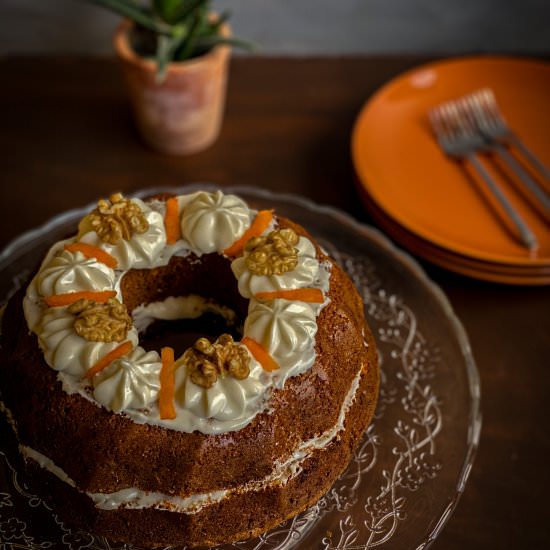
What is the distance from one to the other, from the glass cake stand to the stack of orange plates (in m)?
0.15

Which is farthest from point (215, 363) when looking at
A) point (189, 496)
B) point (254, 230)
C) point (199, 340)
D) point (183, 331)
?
point (183, 331)

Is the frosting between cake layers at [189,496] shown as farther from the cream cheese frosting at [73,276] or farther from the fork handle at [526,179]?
the fork handle at [526,179]

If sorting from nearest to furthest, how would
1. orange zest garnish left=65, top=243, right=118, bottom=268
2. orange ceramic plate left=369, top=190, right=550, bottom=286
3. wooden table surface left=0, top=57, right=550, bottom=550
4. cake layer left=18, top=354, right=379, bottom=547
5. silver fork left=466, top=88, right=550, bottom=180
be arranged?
1. cake layer left=18, top=354, right=379, bottom=547
2. orange zest garnish left=65, top=243, right=118, bottom=268
3. wooden table surface left=0, top=57, right=550, bottom=550
4. orange ceramic plate left=369, top=190, right=550, bottom=286
5. silver fork left=466, top=88, right=550, bottom=180

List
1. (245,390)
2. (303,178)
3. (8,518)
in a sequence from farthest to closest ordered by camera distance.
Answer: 1. (303,178)
2. (8,518)
3. (245,390)

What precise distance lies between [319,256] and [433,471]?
60 cm

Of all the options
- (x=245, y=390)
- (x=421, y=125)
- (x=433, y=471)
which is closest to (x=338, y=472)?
(x=433, y=471)

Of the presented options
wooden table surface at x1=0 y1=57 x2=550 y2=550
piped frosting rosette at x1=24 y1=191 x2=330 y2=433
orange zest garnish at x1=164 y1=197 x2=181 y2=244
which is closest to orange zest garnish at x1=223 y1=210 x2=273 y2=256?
piped frosting rosette at x1=24 y1=191 x2=330 y2=433

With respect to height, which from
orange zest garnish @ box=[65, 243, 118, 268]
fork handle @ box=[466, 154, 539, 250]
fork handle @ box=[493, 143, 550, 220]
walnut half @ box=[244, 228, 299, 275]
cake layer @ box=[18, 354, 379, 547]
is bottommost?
cake layer @ box=[18, 354, 379, 547]

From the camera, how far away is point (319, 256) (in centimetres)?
199

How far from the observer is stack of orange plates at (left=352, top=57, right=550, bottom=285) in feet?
7.78

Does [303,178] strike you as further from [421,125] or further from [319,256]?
[319,256]

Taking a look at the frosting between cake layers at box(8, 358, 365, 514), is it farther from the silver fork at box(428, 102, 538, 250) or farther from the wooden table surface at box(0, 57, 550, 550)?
the silver fork at box(428, 102, 538, 250)

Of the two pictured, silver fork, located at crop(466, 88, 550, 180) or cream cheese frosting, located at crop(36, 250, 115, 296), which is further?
silver fork, located at crop(466, 88, 550, 180)

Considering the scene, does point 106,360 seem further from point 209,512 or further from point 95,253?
point 209,512
